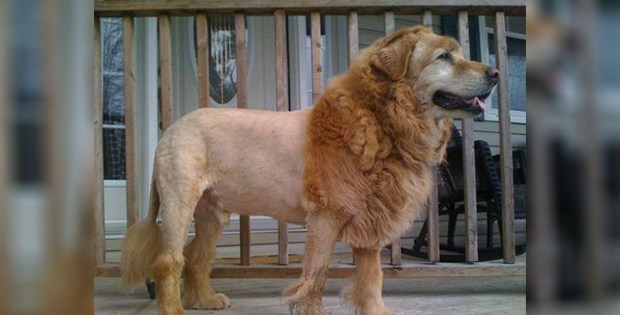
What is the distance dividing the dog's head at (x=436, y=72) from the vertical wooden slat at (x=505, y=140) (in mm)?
751

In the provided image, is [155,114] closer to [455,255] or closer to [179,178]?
[179,178]

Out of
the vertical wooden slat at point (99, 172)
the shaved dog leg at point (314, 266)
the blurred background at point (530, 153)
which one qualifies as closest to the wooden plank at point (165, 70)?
the vertical wooden slat at point (99, 172)

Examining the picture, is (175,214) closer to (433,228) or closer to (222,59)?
(433,228)

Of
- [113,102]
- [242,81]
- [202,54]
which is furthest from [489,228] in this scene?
[113,102]

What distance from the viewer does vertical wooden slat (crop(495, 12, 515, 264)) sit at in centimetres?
311

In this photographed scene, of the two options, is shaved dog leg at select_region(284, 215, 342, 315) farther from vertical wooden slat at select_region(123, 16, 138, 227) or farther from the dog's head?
vertical wooden slat at select_region(123, 16, 138, 227)

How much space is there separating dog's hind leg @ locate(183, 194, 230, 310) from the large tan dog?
0.80ft

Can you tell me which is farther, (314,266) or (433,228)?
(433,228)

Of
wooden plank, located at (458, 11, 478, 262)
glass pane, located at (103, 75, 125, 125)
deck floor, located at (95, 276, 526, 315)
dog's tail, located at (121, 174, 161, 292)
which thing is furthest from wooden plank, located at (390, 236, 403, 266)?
glass pane, located at (103, 75, 125, 125)

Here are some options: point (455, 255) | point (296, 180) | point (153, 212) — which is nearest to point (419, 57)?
point (296, 180)

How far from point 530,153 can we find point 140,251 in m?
2.51

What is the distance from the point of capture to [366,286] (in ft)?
8.25

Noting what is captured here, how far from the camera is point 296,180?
2.44 metres

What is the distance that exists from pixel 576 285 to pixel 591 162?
9cm
